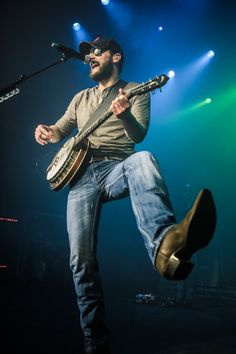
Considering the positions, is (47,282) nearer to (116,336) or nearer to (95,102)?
(116,336)

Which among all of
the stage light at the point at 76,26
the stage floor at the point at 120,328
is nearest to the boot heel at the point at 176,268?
the stage floor at the point at 120,328

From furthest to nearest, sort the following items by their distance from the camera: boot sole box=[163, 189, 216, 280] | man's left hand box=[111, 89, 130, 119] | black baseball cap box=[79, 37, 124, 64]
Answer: black baseball cap box=[79, 37, 124, 64] < man's left hand box=[111, 89, 130, 119] < boot sole box=[163, 189, 216, 280]

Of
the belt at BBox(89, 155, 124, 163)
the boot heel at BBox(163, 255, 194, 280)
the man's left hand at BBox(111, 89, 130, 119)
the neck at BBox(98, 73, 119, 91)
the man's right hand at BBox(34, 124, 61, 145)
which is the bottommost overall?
the boot heel at BBox(163, 255, 194, 280)

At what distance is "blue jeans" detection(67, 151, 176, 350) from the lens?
192cm

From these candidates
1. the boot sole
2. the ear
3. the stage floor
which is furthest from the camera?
the ear

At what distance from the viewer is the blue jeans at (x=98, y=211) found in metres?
1.92

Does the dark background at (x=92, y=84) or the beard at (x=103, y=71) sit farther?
the dark background at (x=92, y=84)

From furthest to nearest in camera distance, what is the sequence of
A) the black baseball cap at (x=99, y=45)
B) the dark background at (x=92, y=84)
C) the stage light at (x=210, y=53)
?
the stage light at (x=210, y=53) < the dark background at (x=92, y=84) < the black baseball cap at (x=99, y=45)

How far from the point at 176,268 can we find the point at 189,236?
199mm

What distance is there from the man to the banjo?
0.26 ft

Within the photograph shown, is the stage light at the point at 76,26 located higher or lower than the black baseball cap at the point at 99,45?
higher

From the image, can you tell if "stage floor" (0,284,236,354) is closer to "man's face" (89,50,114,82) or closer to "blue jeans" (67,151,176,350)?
"blue jeans" (67,151,176,350)

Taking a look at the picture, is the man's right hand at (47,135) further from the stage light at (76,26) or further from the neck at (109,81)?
the stage light at (76,26)

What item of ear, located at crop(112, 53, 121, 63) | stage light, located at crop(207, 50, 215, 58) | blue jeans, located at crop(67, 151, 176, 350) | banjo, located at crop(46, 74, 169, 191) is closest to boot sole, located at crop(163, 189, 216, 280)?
blue jeans, located at crop(67, 151, 176, 350)
